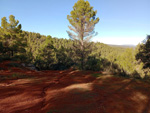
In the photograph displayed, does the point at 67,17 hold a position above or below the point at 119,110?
above

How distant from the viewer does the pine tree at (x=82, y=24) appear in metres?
13.3

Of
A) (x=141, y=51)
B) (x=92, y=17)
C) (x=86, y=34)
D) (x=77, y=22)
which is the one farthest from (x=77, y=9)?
(x=141, y=51)

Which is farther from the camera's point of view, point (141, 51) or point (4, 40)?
point (4, 40)

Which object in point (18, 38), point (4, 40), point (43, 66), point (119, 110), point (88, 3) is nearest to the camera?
point (119, 110)

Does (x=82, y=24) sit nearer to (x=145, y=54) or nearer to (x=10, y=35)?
(x=145, y=54)

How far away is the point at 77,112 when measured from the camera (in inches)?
106

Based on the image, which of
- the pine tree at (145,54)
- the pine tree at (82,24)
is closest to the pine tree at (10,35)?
the pine tree at (82,24)

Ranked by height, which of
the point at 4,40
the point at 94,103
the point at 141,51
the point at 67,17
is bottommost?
the point at 94,103

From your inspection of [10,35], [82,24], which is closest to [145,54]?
[82,24]

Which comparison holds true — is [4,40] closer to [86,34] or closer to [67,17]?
[67,17]

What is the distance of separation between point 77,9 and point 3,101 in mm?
14487

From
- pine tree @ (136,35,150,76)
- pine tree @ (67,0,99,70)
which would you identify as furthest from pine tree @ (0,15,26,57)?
pine tree @ (136,35,150,76)

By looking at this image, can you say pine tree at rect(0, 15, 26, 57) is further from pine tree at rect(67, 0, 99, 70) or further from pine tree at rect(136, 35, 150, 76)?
pine tree at rect(136, 35, 150, 76)

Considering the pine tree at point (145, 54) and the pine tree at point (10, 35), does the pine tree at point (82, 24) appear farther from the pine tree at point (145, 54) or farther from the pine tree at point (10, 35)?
the pine tree at point (10, 35)
